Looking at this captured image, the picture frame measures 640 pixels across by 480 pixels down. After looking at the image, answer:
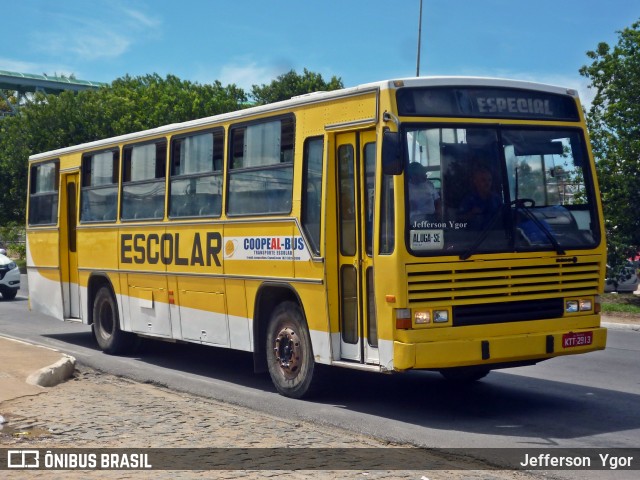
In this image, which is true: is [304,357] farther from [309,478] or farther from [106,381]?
[309,478]

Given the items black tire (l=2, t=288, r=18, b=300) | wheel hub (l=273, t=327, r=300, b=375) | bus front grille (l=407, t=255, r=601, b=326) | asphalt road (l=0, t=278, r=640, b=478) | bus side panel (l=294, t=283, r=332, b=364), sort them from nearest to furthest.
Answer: asphalt road (l=0, t=278, r=640, b=478), bus front grille (l=407, t=255, r=601, b=326), bus side panel (l=294, t=283, r=332, b=364), wheel hub (l=273, t=327, r=300, b=375), black tire (l=2, t=288, r=18, b=300)

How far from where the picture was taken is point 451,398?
10.8 meters

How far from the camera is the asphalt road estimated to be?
28.6 ft

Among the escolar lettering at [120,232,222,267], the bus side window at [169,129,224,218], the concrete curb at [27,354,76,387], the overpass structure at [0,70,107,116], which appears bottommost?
the concrete curb at [27,354,76,387]

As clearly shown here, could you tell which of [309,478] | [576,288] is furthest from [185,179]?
[309,478]

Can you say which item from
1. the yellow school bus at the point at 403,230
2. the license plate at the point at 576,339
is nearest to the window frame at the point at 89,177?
the yellow school bus at the point at 403,230

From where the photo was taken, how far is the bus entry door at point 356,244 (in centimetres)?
977

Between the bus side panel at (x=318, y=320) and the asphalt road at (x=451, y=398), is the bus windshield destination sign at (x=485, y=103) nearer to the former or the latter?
the bus side panel at (x=318, y=320)

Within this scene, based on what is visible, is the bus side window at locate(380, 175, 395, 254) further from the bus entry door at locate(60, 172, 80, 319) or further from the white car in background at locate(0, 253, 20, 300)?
the white car in background at locate(0, 253, 20, 300)

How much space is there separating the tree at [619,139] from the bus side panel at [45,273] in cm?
1197

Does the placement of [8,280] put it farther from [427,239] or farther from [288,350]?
[427,239]

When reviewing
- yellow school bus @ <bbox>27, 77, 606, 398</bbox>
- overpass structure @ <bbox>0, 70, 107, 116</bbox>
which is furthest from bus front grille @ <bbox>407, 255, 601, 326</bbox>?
overpass structure @ <bbox>0, 70, 107, 116</bbox>

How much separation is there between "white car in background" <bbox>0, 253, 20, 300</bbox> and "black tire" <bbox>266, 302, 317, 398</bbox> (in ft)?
58.6

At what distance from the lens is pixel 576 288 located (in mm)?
9953
